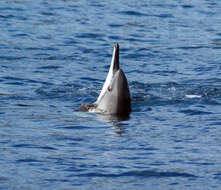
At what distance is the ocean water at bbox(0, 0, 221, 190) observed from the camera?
7732 millimetres

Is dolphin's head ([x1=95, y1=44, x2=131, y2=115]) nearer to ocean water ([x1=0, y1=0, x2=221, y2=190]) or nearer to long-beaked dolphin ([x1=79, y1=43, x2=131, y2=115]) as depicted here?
long-beaked dolphin ([x1=79, y1=43, x2=131, y2=115])

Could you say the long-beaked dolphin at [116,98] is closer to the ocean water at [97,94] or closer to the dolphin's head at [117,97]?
the dolphin's head at [117,97]

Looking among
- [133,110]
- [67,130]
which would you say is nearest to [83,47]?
[133,110]

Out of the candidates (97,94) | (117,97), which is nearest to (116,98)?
(117,97)

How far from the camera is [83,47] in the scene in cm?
1708

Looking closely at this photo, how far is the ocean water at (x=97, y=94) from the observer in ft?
25.4

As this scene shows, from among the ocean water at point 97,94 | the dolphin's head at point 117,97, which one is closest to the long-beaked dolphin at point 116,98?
the dolphin's head at point 117,97

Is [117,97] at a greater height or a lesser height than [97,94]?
greater

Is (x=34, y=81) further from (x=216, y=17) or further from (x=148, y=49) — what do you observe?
(x=216, y=17)

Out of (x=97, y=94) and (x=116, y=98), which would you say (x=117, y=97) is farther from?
(x=97, y=94)

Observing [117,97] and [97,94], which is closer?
[117,97]

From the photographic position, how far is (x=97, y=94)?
12.5 meters

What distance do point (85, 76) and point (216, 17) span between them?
31.7 feet

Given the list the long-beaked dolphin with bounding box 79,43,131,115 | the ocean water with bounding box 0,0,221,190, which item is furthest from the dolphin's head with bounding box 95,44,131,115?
the ocean water with bounding box 0,0,221,190
